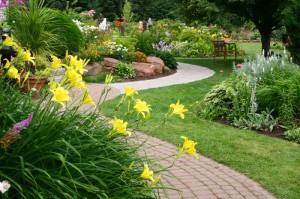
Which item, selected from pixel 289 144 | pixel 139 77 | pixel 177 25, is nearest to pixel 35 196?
pixel 289 144

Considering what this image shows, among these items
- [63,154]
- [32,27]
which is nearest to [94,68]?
[32,27]

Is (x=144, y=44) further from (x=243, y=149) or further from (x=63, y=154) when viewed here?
(x=63, y=154)

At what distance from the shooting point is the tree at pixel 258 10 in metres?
16.7

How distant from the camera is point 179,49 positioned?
2431 cm

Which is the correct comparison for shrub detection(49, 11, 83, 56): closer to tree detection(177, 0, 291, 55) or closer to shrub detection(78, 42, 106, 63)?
shrub detection(78, 42, 106, 63)

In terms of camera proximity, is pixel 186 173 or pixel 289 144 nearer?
pixel 186 173

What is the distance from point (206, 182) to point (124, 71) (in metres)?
9.30

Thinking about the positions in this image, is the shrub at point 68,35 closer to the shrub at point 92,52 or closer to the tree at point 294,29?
the shrub at point 92,52

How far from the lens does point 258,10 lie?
17.3 m

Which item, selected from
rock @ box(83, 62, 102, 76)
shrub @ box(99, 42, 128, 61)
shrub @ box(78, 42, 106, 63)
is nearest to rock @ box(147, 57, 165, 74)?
shrub @ box(99, 42, 128, 61)

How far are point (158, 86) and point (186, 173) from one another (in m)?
7.33

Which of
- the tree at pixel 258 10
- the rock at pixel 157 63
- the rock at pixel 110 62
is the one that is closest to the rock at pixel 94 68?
the rock at pixel 110 62

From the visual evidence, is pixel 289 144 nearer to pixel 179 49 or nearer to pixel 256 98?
pixel 256 98

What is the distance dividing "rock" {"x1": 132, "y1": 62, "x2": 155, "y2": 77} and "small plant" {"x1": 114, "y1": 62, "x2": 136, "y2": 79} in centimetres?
31
